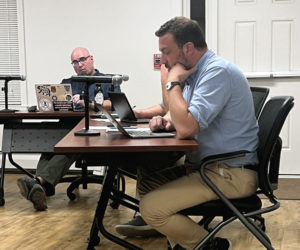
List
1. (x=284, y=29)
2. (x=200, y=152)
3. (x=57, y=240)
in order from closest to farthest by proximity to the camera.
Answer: (x=200, y=152) < (x=57, y=240) < (x=284, y=29)

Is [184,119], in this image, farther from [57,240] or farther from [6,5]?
[6,5]

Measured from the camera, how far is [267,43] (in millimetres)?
4676

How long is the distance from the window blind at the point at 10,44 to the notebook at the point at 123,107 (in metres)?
2.78

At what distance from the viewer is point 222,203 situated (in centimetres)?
200

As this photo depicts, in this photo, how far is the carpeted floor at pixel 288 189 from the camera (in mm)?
3938

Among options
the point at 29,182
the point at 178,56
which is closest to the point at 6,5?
the point at 29,182

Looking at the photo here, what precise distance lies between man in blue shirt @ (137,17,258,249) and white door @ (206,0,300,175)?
8.58ft

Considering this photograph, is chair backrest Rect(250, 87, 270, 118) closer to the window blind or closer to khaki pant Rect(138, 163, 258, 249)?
khaki pant Rect(138, 163, 258, 249)

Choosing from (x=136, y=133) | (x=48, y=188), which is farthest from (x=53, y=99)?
(x=136, y=133)

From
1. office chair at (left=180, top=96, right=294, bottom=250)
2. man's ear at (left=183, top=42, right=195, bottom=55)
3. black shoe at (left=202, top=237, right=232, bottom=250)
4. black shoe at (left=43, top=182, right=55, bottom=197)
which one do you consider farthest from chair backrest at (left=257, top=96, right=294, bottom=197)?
black shoe at (left=43, top=182, right=55, bottom=197)

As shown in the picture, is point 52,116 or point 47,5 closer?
point 52,116

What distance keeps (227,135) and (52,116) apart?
189cm

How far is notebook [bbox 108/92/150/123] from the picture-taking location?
2471 mm

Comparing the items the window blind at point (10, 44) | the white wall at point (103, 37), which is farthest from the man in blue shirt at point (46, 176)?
the window blind at point (10, 44)
